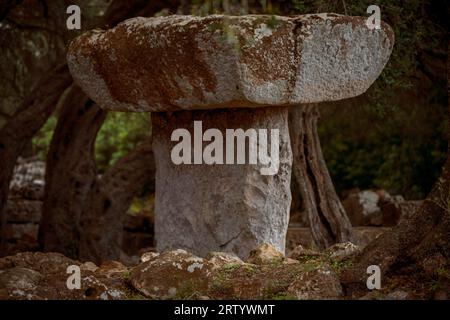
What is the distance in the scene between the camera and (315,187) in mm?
10047

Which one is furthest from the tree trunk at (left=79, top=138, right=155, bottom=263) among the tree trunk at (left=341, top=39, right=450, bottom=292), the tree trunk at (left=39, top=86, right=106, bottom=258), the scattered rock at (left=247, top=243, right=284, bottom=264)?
the tree trunk at (left=341, top=39, right=450, bottom=292)

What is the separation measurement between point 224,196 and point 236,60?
4.51 feet

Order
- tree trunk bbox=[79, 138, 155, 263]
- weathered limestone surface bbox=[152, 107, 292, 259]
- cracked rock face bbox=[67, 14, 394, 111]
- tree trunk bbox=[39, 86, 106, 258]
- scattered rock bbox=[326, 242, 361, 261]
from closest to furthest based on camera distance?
1. scattered rock bbox=[326, 242, 361, 261]
2. cracked rock face bbox=[67, 14, 394, 111]
3. weathered limestone surface bbox=[152, 107, 292, 259]
4. tree trunk bbox=[39, 86, 106, 258]
5. tree trunk bbox=[79, 138, 155, 263]

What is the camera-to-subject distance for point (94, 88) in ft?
25.0

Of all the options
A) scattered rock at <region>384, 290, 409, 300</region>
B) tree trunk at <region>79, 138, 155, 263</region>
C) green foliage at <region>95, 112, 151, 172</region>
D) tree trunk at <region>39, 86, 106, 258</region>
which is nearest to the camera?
scattered rock at <region>384, 290, 409, 300</region>

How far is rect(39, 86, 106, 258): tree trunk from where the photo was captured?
1228 centimetres

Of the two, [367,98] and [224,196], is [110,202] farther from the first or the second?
[224,196]

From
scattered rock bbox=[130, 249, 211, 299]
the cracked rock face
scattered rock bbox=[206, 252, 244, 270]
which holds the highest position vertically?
the cracked rock face

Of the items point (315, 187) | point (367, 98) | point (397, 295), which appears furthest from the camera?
point (367, 98)

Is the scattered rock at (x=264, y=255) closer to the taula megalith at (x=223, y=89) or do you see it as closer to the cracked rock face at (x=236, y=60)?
the taula megalith at (x=223, y=89)

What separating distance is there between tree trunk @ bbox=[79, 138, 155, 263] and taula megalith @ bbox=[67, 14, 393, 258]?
4496 mm

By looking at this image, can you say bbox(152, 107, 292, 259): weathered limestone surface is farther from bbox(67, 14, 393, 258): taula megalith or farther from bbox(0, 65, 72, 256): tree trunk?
bbox(0, 65, 72, 256): tree trunk

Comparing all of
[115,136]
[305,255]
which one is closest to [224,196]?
[305,255]
